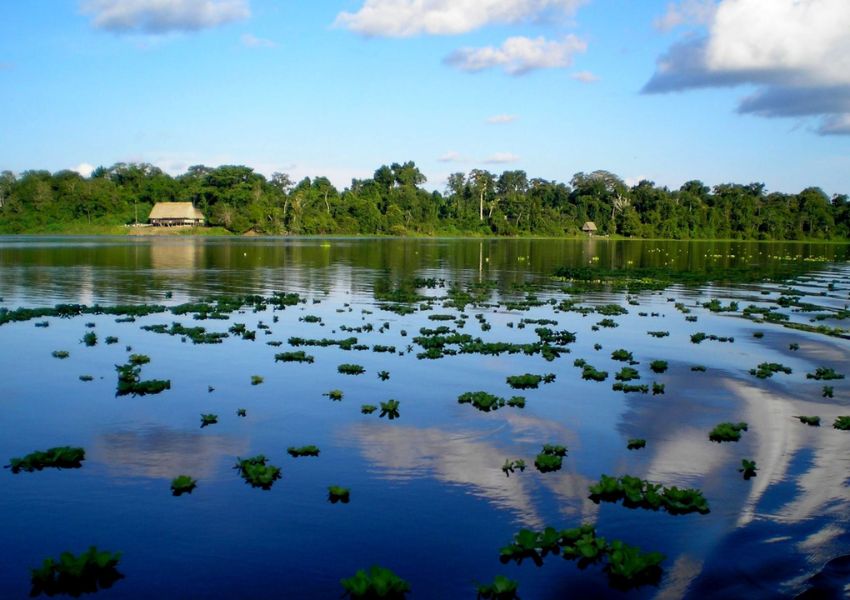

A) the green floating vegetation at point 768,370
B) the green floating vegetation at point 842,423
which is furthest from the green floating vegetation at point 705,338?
the green floating vegetation at point 842,423

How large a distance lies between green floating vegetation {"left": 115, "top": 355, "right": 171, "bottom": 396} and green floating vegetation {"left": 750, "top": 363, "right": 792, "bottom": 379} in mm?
17190

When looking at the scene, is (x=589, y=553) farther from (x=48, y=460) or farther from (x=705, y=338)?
(x=705, y=338)

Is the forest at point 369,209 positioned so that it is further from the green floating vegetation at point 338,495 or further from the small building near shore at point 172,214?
the green floating vegetation at point 338,495

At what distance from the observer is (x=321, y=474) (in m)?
12.7

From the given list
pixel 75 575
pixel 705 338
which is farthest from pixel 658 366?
pixel 75 575

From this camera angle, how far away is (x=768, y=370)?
69.0 feet

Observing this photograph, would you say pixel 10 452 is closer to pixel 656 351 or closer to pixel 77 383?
pixel 77 383

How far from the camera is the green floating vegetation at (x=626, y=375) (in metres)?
19.9

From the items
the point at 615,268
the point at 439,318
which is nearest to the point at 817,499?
the point at 439,318

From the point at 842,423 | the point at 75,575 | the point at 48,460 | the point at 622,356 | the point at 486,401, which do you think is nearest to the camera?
the point at 75,575

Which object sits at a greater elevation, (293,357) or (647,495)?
(293,357)

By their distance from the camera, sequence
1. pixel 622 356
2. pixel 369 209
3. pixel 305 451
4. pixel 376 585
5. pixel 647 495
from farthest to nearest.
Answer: pixel 369 209
pixel 622 356
pixel 305 451
pixel 647 495
pixel 376 585

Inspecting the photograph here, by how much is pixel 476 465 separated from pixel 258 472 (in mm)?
4109

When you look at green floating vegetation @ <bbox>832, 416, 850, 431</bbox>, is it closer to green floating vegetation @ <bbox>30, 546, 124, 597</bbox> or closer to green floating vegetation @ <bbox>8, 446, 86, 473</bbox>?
green floating vegetation @ <bbox>30, 546, 124, 597</bbox>
